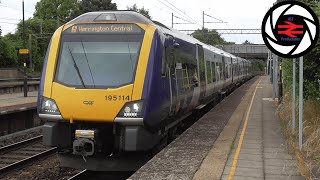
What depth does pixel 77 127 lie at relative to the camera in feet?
25.1

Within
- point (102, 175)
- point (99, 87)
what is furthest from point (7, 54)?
point (99, 87)

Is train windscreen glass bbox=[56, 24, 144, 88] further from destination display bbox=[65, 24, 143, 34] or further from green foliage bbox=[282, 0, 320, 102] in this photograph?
green foliage bbox=[282, 0, 320, 102]

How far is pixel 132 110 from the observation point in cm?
738

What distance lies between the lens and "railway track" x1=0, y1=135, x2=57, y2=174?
973 centimetres

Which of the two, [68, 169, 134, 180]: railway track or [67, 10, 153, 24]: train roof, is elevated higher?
[67, 10, 153, 24]: train roof

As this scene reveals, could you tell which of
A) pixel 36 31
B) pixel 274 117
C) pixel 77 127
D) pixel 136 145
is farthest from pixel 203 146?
pixel 36 31

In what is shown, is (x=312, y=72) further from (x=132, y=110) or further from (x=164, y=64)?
(x=132, y=110)

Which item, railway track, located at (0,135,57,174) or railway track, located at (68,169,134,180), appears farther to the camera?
railway track, located at (0,135,57,174)

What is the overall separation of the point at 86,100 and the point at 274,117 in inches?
332

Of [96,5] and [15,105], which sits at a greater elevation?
[96,5]

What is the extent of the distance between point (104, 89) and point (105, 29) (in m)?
1.19

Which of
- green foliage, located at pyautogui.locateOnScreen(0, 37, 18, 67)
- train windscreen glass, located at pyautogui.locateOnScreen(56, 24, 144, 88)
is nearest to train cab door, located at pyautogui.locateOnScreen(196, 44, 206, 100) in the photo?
train windscreen glass, located at pyautogui.locateOnScreen(56, 24, 144, 88)

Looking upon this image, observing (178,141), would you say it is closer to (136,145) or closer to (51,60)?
(136,145)

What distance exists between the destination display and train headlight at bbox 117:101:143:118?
138 cm
